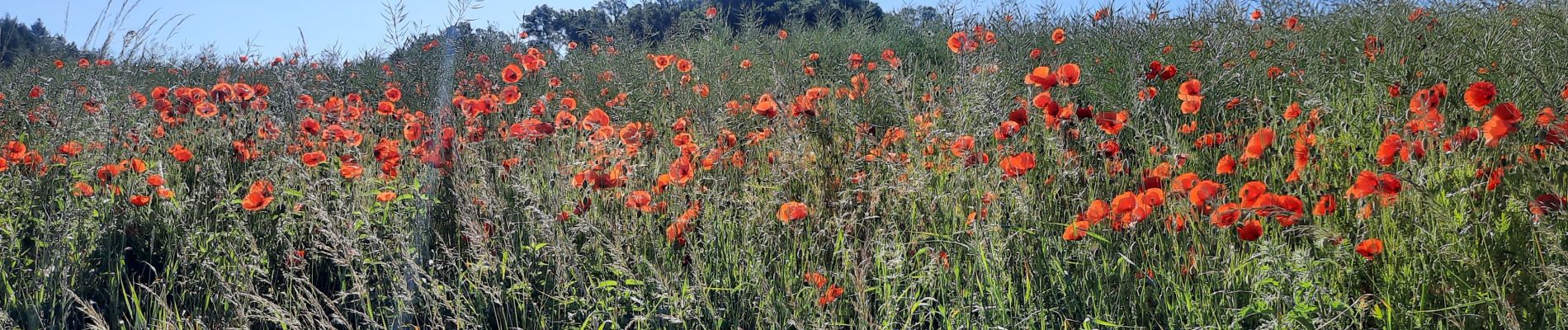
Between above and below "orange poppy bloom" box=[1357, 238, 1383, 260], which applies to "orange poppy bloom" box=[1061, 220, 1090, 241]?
above

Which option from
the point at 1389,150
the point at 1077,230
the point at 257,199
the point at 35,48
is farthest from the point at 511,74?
the point at 35,48

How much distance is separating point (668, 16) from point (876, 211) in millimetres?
17084

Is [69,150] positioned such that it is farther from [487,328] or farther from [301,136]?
[487,328]

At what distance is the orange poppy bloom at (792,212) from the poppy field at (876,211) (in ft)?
0.16

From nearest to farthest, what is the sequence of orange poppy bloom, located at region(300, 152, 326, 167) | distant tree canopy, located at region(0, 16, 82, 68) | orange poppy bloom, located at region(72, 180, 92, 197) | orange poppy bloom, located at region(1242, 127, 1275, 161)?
orange poppy bloom, located at region(1242, 127, 1275, 161) < orange poppy bloom, located at region(72, 180, 92, 197) < orange poppy bloom, located at region(300, 152, 326, 167) < distant tree canopy, located at region(0, 16, 82, 68)

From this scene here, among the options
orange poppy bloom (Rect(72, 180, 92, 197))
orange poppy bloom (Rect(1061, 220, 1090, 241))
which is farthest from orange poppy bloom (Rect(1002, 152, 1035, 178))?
orange poppy bloom (Rect(72, 180, 92, 197))

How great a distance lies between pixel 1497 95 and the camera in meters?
2.38

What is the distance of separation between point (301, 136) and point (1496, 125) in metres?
2.73

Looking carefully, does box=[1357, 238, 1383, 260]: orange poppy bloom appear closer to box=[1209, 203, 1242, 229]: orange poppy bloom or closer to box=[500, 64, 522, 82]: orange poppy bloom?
box=[1209, 203, 1242, 229]: orange poppy bloom

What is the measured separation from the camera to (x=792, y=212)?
1.70 meters

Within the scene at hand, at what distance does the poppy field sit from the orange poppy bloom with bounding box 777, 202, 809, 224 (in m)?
0.05

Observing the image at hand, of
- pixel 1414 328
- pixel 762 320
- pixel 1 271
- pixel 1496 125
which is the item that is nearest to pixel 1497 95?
pixel 1496 125

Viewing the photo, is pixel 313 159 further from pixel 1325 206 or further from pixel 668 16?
pixel 668 16

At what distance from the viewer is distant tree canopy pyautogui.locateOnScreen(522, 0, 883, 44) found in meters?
4.88
